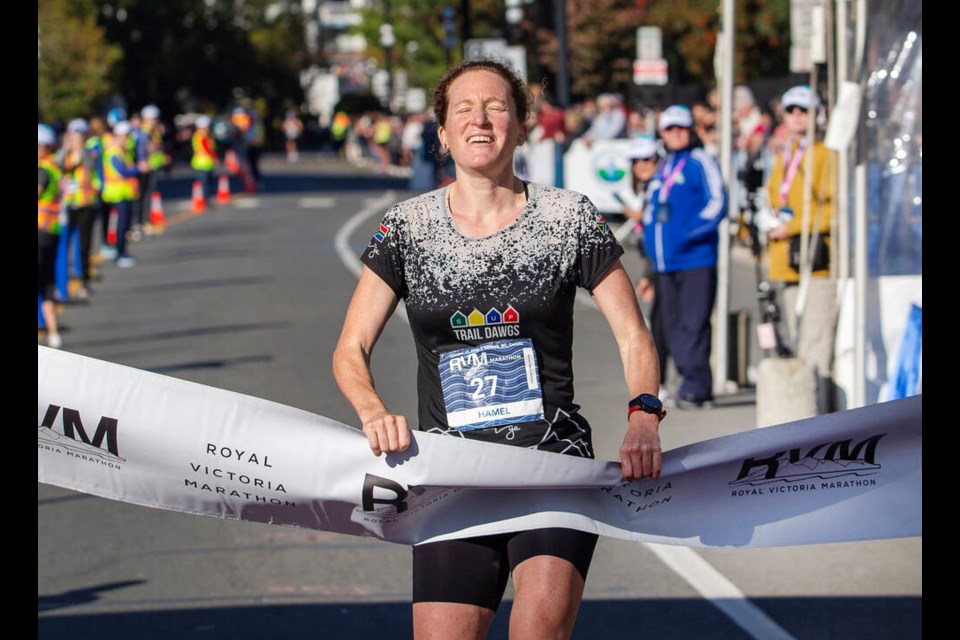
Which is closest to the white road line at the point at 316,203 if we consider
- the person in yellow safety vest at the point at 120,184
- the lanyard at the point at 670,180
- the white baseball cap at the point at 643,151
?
the person in yellow safety vest at the point at 120,184

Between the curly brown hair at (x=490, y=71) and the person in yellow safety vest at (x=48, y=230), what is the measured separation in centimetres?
1148

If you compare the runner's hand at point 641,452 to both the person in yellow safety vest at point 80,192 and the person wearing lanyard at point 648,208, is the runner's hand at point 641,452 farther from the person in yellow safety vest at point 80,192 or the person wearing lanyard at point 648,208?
the person in yellow safety vest at point 80,192

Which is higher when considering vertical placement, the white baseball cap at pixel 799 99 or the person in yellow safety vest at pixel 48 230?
the white baseball cap at pixel 799 99

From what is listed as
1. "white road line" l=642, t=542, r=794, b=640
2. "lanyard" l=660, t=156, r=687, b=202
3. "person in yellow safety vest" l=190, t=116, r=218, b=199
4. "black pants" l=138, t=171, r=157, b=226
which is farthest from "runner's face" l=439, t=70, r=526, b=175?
"person in yellow safety vest" l=190, t=116, r=218, b=199

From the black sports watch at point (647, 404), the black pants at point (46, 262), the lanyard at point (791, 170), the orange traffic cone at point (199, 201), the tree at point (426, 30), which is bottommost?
the orange traffic cone at point (199, 201)

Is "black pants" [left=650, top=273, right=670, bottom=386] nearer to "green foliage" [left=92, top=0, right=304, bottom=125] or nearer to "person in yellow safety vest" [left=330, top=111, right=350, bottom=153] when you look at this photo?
"person in yellow safety vest" [left=330, top=111, right=350, bottom=153]

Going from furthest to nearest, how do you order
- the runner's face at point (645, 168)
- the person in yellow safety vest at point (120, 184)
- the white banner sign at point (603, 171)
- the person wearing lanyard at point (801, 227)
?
the white banner sign at point (603, 171)
the person in yellow safety vest at point (120, 184)
the runner's face at point (645, 168)
the person wearing lanyard at point (801, 227)

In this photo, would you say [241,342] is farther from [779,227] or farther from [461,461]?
[461,461]

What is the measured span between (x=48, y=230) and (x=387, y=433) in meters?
12.4

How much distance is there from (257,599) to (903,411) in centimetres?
345

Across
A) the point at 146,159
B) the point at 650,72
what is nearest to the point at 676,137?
the point at 650,72

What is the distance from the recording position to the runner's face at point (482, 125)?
4105 mm

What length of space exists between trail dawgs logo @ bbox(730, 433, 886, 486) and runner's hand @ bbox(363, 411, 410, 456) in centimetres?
89

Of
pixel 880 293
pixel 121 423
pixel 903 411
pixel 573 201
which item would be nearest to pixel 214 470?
pixel 121 423
